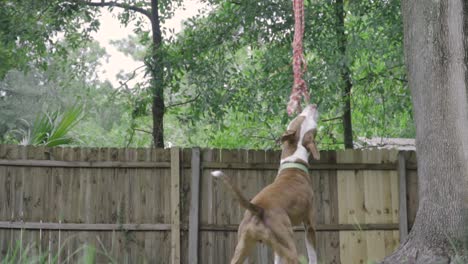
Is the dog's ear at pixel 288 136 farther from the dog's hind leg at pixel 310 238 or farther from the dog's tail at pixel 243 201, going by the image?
the dog's tail at pixel 243 201

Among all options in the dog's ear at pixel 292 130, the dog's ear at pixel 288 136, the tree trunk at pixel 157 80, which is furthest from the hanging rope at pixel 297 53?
the tree trunk at pixel 157 80

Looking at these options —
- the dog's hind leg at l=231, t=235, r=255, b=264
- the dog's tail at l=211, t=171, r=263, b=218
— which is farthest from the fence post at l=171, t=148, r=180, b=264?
the dog's tail at l=211, t=171, r=263, b=218

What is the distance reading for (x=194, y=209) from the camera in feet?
28.8

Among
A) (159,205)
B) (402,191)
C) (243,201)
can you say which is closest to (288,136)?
(243,201)

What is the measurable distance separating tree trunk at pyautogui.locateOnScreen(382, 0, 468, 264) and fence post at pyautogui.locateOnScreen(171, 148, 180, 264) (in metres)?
3.49

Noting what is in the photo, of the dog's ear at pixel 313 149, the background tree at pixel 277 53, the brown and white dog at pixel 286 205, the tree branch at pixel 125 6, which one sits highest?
the tree branch at pixel 125 6

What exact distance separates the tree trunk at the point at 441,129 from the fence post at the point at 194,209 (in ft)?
11.0

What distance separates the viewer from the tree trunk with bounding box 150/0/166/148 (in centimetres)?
967

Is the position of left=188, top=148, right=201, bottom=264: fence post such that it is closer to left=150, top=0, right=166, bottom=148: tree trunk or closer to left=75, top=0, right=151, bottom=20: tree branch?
left=150, top=0, right=166, bottom=148: tree trunk

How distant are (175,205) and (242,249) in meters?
3.93

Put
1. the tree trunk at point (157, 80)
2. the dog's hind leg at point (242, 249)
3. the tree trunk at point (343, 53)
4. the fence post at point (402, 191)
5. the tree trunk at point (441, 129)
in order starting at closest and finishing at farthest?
the dog's hind leg at point (242, 249) < the tree trunk at point (441, 129) < the fence post at point (402, 191) < the tree trunk at point (343, 53) < the tree trunk at point (157, 80)

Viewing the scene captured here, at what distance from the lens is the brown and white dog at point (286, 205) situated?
16.1 feet

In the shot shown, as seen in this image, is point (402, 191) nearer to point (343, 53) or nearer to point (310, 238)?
point (343, 53)

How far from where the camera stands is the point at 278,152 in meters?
8.92
